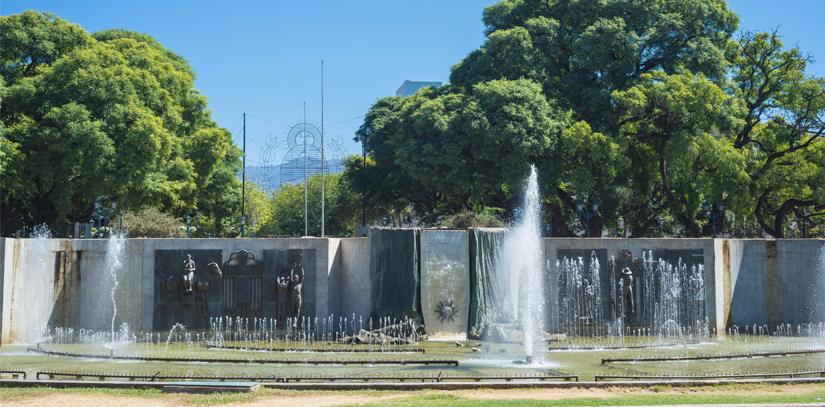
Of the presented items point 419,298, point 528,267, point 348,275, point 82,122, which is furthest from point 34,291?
point 528,267

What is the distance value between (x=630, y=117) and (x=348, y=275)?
14.9 metres

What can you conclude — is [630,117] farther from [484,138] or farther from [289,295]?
[289,295]

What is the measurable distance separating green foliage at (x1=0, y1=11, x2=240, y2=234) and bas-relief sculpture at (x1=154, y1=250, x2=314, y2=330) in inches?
346

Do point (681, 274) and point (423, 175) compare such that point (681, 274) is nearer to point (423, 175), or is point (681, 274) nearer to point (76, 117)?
point (423, 175)

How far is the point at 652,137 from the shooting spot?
29.1 metres

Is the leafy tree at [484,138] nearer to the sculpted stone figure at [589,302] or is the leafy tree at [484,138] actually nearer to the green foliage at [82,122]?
the sculpted stone figure at [589,302]

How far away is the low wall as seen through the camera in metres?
19.6

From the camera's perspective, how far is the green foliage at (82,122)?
85.8 ft

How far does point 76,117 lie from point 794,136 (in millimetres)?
29071

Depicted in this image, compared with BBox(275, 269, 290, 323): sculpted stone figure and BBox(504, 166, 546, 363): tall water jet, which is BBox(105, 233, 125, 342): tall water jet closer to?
BBox(275, 269, 290, 323): sculpted stone figure

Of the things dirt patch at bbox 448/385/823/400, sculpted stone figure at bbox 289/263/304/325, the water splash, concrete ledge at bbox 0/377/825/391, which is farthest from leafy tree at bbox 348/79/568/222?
dirt patch at bbox 448/385/823/400

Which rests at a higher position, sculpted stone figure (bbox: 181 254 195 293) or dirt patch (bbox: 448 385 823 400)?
sculpted stone figure (bbox: 181 254 195 293)

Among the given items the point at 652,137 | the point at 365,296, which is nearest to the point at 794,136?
the point at 652,137

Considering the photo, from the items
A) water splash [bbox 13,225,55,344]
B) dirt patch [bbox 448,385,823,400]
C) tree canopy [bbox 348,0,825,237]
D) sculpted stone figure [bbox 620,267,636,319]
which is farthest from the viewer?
tree canopy [bbox 348,0,825,237]
